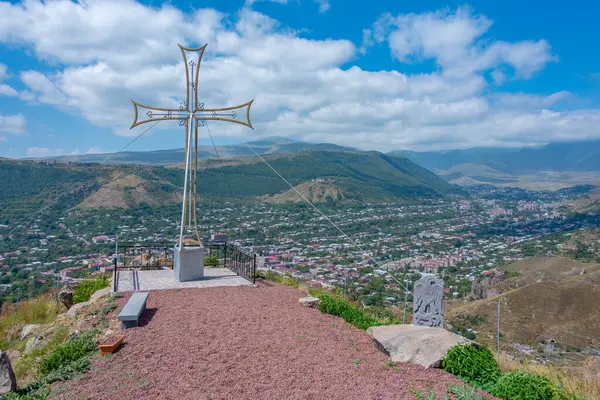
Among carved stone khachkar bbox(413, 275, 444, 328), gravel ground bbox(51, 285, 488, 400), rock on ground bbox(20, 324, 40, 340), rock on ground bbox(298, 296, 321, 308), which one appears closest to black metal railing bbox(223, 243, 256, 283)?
rock on ground bbox(298, 296, 321, 308)

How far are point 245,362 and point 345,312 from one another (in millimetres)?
3689

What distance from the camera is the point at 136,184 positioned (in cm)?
6956

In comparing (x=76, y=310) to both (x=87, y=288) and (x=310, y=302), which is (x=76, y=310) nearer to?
(x=87, y=288)

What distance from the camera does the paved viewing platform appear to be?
11.4 meters

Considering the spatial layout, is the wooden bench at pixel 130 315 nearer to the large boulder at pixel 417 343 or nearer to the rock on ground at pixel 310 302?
the rock on ground at pixel 310 302

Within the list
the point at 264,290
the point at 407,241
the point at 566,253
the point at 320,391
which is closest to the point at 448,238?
the point at 407,241

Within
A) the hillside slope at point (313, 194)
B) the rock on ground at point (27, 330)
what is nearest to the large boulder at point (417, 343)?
Answer: the rock on ground at point (27, 330)

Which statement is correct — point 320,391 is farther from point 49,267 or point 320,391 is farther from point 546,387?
point 49,267

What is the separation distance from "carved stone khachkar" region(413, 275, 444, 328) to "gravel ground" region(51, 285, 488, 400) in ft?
4.24

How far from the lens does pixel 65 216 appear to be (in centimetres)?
5222

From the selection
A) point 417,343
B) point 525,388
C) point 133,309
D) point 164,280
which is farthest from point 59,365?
point 525,388

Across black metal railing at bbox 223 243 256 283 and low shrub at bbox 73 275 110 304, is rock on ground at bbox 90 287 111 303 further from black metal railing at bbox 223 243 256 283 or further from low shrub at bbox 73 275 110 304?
black metal railing at bbox 223 243 256 283

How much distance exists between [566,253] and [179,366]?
60.7 metres

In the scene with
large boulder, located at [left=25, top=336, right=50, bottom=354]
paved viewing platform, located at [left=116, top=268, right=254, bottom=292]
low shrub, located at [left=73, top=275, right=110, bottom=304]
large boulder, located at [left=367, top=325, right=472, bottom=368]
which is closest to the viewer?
large boulder, located at [left=367, top=325, right=472, bottom=368]
